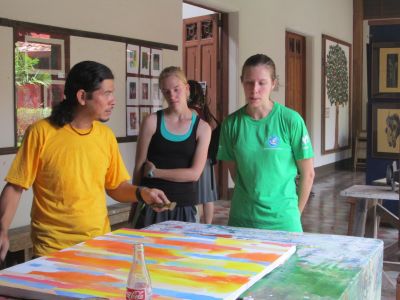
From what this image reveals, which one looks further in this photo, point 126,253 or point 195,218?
point 195,218

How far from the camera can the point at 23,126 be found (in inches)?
184

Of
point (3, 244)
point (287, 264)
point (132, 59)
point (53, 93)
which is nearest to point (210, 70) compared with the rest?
point (132, 59)

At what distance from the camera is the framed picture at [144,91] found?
6.12 metres

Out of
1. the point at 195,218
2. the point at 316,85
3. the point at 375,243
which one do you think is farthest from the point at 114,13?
the point at 316,85

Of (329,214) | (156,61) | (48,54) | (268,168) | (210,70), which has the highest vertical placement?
(210,70)

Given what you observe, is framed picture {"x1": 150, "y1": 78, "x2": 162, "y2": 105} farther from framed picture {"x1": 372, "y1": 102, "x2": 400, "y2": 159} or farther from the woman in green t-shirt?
the woman in green t-shirt

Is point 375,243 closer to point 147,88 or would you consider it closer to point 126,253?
point 126,253

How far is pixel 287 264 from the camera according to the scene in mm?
1845

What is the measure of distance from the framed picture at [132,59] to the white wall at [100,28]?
0.31ft

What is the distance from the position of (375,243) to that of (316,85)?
30.1ft

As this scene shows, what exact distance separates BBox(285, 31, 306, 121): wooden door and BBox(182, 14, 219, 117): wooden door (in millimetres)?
2192

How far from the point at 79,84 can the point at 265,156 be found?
2.71 feet

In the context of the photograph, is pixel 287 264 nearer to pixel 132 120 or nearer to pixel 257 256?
pixel 257 256

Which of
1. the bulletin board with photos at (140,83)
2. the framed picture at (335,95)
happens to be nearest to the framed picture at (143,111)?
the bulletin board with photos at (140,83)
